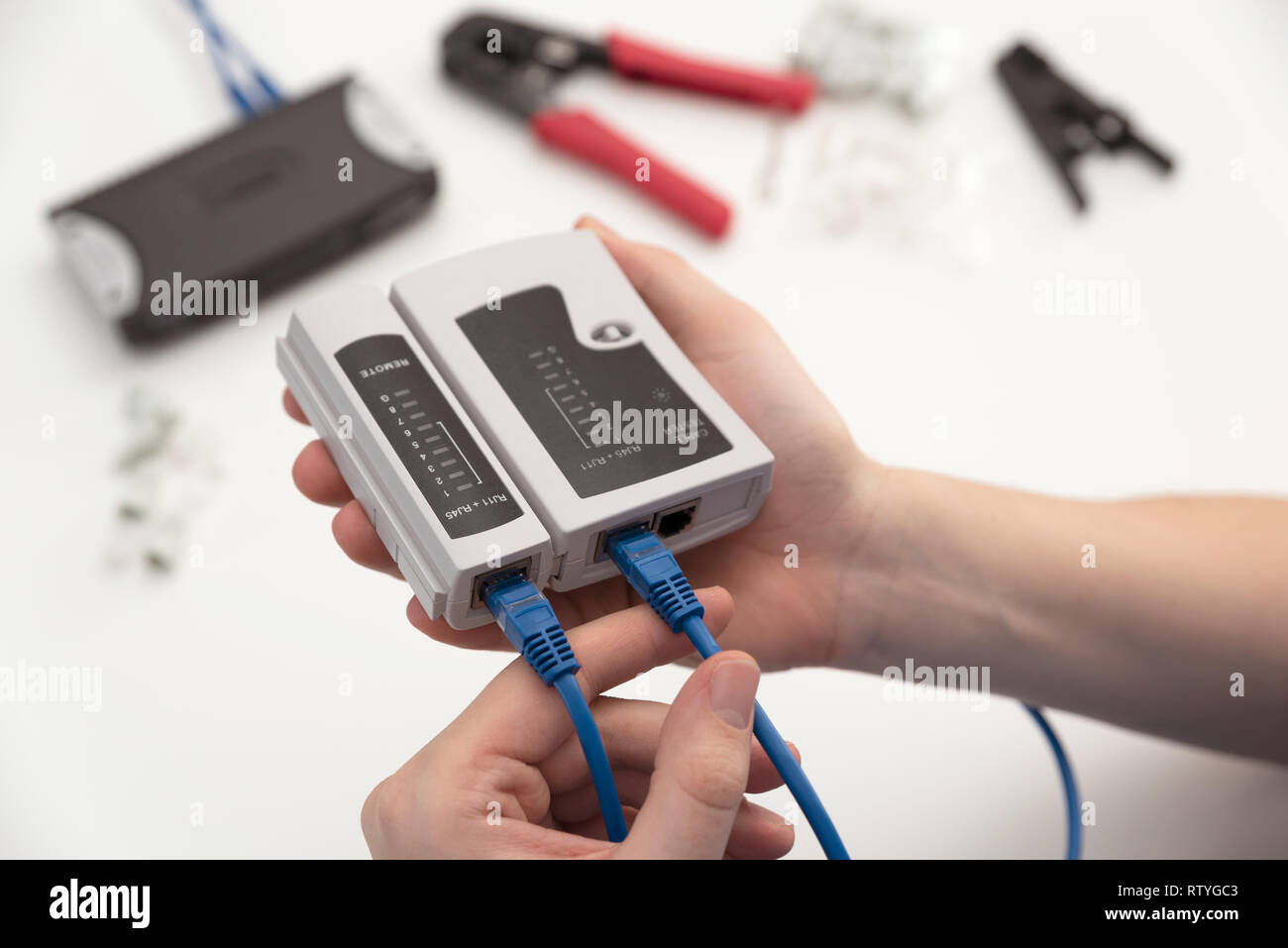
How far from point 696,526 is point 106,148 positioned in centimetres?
92

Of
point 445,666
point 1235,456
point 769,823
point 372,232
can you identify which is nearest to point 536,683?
point 769,823

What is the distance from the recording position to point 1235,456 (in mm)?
1190

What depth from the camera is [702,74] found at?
4.37 feet

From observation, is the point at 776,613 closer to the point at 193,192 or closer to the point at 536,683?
the point at 536,683

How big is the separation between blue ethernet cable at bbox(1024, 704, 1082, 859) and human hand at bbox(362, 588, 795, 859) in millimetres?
329

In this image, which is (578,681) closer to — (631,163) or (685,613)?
(685,613)

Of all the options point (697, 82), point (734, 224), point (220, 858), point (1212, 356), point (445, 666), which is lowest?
point (220, 858)

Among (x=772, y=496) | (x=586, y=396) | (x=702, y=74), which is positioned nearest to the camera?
(x=586, y=396)

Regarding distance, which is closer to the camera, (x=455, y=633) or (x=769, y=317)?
(x=455, y=633)

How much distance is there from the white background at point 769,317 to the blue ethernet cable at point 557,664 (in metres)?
0.31

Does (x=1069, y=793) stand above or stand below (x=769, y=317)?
below

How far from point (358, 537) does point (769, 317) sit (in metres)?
0.58

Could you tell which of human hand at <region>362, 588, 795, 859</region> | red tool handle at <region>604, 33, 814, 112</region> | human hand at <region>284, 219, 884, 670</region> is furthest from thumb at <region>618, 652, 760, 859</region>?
red tool handle at <region>604, 33, 814, 112</region>

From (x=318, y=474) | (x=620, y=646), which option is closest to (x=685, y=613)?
(x=620, y=646)
